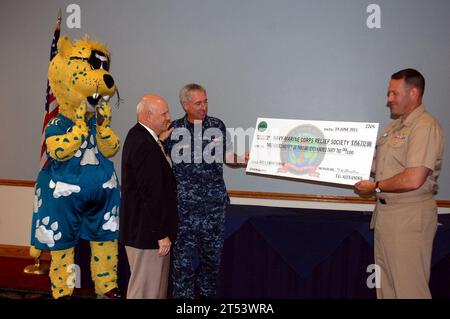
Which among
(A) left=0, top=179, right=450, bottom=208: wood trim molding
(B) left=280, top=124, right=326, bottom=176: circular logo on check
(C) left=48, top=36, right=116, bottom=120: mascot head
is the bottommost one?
(A) left=0, top=179, right=450, bottom=208: wood trim molding

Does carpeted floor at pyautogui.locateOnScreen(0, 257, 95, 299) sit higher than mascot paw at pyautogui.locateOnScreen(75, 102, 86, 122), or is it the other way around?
mascot paw at pyautogui.locateOnScreen(75, 102, 86, 122)

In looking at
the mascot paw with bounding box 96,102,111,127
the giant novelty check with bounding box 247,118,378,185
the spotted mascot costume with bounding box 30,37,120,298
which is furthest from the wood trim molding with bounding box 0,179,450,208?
the mascot paw with bounding box 96,102,111,127

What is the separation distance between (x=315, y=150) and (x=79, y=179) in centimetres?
159

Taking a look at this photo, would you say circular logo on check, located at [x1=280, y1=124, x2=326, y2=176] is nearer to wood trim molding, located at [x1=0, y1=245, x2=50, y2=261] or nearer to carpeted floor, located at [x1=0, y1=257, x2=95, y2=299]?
carpeted floor, located at [x1=0, y1=257, x2=95, y2=299]

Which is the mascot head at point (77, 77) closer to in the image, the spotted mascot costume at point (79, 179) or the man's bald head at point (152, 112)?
the spotted mascot costume at point (79, 179)

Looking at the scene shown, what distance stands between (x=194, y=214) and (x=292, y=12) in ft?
6.87

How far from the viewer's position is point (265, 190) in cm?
357

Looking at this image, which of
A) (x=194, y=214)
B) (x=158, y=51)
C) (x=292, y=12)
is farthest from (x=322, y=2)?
(x=194, y=214)

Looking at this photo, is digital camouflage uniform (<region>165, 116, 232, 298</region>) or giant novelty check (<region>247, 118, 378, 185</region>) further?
digital camouflage uniform (<region>165, 116, 232, 298</region>)

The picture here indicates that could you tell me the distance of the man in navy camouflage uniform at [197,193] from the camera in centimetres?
246

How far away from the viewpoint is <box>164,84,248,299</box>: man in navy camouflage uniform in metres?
2.46

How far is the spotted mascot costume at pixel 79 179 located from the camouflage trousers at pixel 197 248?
1.75 feet

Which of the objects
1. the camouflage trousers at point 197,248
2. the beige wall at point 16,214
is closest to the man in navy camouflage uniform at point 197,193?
the camouflage trousers at point 197,248

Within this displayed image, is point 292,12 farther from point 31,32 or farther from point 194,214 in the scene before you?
point 31,32
